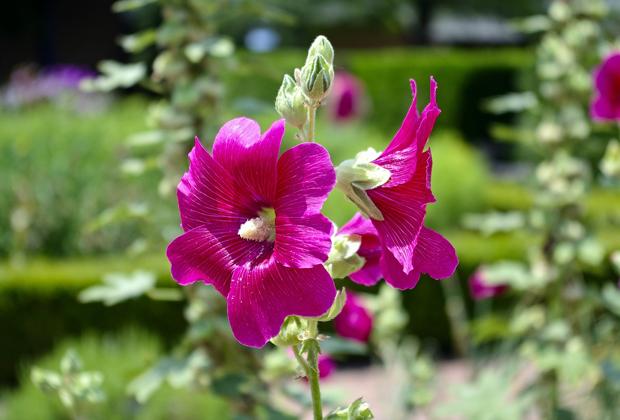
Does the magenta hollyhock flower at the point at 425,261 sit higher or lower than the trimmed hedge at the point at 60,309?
higher

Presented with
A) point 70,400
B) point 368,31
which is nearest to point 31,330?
point 70,400

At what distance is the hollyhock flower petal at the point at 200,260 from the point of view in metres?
0.75

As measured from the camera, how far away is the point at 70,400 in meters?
1.16

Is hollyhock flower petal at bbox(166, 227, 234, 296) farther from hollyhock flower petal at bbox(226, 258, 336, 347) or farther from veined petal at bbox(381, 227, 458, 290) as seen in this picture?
veined petal at bbox(381, 227, 458, 290)

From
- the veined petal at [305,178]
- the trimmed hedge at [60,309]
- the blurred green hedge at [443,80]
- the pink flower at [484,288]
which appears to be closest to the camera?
the veined petal at [305,178]

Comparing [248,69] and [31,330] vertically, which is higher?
[248,69]

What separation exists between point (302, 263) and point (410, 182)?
0.14m

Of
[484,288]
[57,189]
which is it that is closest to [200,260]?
[484,288]

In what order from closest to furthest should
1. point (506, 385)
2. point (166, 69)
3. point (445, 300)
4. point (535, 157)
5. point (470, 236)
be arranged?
point (166, 69)
point (506, 385)
point (445, 300)
point (470, 236)
point (535, 157)

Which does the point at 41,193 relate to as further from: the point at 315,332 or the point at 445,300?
the point at 315,332

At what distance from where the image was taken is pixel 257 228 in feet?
2.50

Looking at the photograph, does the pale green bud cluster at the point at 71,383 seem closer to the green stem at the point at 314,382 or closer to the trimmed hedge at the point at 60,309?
the green stem at the point at 314,382

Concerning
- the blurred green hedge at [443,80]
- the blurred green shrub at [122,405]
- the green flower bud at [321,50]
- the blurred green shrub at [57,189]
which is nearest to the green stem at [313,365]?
the green flower bud at [321,50]

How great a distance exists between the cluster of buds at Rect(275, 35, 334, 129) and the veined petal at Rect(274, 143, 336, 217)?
0.06 m
